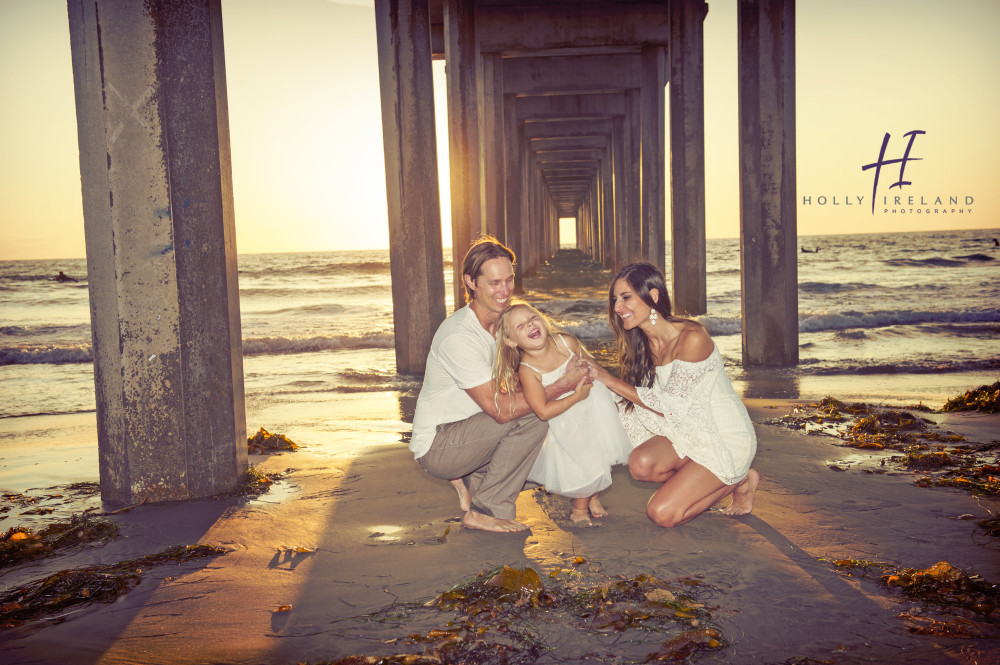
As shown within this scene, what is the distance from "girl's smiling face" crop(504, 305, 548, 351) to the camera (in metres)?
3.28

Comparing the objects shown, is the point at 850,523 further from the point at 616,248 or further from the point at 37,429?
the point at 616,248

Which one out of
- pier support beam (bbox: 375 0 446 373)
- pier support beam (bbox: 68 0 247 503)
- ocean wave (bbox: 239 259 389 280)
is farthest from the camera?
ocean wave (bbox: 239 259 389 280)

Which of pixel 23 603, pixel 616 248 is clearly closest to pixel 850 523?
pixel 23 603

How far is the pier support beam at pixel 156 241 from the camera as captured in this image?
11.7 feet

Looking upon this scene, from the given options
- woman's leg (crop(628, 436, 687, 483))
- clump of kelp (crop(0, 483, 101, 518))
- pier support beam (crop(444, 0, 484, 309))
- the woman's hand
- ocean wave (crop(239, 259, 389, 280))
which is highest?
pier support beam (crop(444, 0, 484, 309))

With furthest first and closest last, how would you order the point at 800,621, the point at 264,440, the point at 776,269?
the point at 776,269 → the point at 264,440 → the point at 800,621

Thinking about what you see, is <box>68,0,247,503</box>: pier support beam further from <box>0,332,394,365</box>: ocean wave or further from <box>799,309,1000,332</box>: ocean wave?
<box>799,309,1000,332</box>: ocean wave

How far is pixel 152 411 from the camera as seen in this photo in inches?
146

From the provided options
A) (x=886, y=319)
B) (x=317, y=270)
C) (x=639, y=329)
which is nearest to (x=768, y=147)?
(x=639, y=329)

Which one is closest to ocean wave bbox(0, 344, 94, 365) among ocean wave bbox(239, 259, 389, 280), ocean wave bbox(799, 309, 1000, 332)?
ocean wave bbox(799, 309, 1000, 332)

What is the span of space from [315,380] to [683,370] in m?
6.12

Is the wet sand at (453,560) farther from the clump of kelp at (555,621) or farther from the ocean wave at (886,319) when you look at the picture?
the ocean wave at (886,319)

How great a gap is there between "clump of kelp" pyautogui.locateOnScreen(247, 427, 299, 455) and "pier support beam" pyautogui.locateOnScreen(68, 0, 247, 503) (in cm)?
110

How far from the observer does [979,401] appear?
558 centimetres
